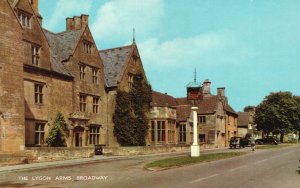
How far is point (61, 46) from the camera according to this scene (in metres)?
42.4

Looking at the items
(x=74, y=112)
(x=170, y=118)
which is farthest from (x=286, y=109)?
(x=74, y=112)

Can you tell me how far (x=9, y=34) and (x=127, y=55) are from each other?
19.8 metres

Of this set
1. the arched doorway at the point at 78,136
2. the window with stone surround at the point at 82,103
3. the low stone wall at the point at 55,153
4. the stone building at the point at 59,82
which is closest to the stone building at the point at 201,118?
the stone building at the point at 59,82

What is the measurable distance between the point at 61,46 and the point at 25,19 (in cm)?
736

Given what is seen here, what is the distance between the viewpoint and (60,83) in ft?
127

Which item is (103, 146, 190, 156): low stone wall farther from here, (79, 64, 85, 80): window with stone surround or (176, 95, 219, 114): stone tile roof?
(176, 95, 219, 114): stone tile roof

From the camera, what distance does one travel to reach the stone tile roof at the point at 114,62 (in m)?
46.3

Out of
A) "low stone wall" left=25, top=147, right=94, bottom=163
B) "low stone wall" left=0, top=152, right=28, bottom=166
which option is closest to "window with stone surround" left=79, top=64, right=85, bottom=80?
"low stone wall" left=25, top=147, right=94, bottom=163

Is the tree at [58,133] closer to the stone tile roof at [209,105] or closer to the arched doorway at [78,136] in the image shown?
the arched doorway at [78,136]

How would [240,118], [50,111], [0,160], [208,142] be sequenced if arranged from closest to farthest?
[0,160], [50,111], [208,142], [240,118]

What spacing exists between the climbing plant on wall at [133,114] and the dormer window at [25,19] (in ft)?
43.2

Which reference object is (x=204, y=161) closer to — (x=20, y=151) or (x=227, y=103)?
(x=20, y=151)

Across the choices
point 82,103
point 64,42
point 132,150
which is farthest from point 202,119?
point 64,42

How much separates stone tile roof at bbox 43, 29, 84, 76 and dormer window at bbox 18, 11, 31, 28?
14.9 ft
